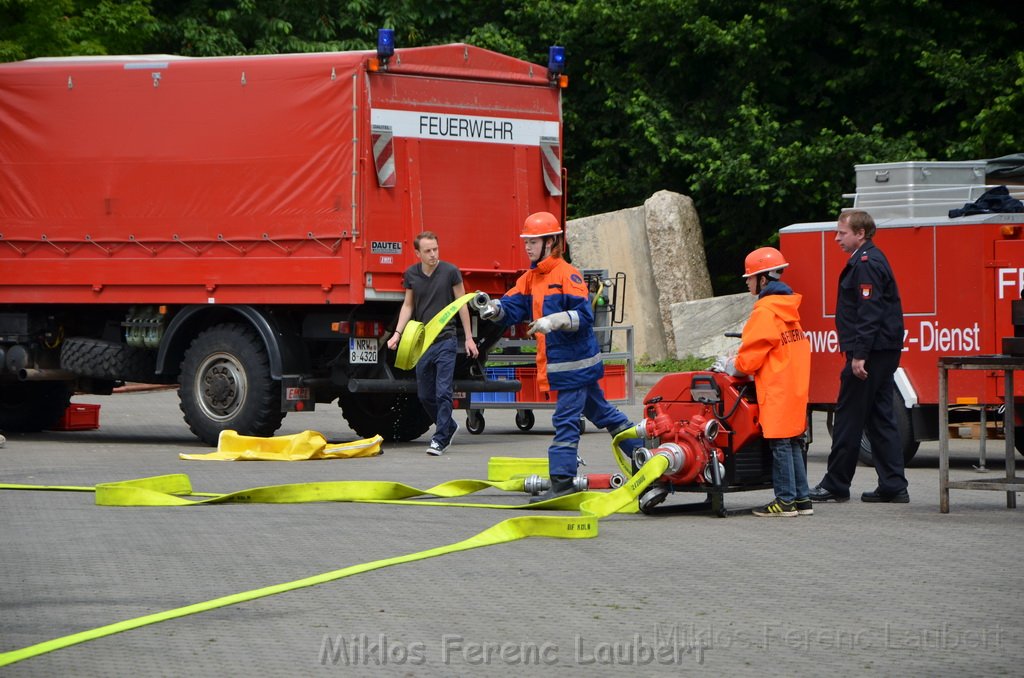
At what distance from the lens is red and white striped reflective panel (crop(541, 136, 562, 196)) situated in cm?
1725

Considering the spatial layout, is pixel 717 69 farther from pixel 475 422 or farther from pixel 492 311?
pixel 492 311

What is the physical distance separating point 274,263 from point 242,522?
5.99 meters

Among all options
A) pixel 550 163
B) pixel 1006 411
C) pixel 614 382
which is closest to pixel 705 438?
pixel 1006 411

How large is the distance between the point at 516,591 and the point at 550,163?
9.99 metres

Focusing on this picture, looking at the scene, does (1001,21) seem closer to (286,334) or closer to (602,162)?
(602,162)

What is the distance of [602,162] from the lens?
32062 millimetres

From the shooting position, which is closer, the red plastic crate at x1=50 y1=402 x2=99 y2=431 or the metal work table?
the metal work table

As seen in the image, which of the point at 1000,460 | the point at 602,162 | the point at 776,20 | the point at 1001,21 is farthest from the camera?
the point at 602,162

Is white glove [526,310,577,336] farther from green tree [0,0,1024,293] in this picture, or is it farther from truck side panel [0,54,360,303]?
green tree [0,0,1024,293]

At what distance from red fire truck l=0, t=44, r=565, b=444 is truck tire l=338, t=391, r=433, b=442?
22 millimetres

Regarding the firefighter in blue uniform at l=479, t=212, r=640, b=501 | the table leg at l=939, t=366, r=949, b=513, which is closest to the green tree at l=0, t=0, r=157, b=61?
the firefighter in blue uniform at l=479, t=212, r=640, b=501

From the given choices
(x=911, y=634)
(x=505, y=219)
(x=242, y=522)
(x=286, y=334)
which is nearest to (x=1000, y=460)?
(x=505, y=219)

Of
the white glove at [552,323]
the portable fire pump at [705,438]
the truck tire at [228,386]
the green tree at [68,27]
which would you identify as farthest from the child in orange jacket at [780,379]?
the green tree at [68,27]

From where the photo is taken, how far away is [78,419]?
18.8m
